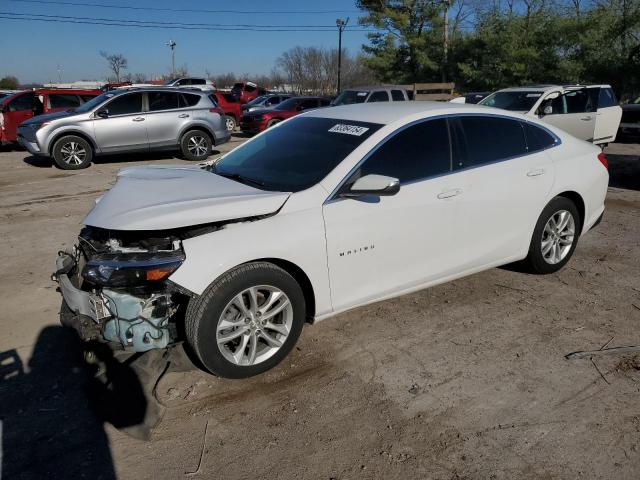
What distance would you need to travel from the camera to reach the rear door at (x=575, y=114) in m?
12.2

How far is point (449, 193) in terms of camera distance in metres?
3.84

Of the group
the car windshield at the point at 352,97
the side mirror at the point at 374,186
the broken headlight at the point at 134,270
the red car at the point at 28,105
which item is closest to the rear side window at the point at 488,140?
the side mirror at the point at 374,186

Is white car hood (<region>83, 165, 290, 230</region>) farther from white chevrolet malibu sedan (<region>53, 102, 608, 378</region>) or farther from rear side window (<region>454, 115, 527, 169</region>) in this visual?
rear side window (<region>454, 115, 527, 169</region>)

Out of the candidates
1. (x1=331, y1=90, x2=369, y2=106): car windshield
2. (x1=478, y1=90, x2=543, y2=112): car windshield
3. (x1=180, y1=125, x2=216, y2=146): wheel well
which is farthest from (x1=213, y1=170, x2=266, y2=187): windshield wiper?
(x1=331, y1=90, x2=369, y2=106): car windshield

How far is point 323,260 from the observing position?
3.33 m

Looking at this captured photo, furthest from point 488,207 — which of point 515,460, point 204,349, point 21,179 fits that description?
point 21,179

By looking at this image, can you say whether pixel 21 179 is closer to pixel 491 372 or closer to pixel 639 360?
pixel 491 372

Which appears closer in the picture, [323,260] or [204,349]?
[204,349]

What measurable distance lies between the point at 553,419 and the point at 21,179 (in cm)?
1079

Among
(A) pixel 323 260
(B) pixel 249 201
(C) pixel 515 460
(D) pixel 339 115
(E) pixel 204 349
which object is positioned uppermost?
(D) pixel 339 115

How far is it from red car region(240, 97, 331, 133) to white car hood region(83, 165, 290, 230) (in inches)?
543

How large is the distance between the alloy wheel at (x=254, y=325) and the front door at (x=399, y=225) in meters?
0.39

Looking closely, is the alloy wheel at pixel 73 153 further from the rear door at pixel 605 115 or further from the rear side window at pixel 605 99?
the rear side window at pixel 605 99

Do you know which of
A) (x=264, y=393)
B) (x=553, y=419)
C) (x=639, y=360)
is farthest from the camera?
(x=639, y=360)
